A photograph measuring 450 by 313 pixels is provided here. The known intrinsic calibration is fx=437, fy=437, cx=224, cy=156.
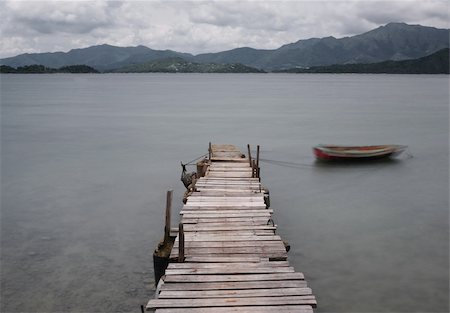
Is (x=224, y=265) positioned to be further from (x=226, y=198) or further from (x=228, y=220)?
(x=226, y=198)

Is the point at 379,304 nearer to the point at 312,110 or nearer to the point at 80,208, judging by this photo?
the point at 80,208

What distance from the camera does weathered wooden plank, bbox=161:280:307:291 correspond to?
35.6 ft

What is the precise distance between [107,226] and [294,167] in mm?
18055

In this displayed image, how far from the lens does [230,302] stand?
10188 mm

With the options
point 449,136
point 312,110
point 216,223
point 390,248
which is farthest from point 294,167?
point 312,110

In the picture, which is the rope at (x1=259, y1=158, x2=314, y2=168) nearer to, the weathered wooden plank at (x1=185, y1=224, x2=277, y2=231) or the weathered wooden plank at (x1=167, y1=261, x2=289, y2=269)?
the weathered wooden plank at (x1=185, y1=224, x2=277, y2=231)

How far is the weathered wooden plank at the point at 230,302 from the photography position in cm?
1007

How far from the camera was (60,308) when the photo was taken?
47.2ft

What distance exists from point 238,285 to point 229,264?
119 centimetres

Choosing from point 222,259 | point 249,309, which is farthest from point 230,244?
point 249,309

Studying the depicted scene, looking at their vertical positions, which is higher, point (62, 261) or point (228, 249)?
point (228, 249)

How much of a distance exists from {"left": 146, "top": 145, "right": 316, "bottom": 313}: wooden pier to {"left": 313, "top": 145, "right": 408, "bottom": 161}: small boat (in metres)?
17.7

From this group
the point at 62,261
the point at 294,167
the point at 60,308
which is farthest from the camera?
the point at 294,167

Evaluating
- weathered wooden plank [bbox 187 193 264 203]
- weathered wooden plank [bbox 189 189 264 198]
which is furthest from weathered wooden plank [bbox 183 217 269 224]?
weathered wooden plank [bbox 189 189 264 198]
